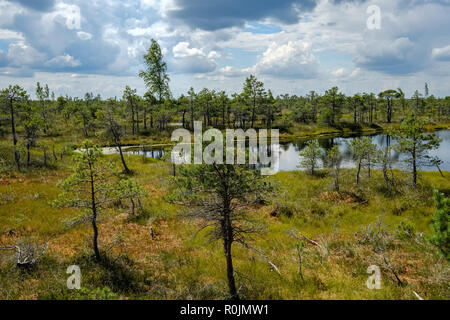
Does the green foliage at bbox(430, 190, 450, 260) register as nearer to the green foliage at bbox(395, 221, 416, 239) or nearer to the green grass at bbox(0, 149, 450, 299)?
the green foliage at bbox(395, 221, 416, 239)

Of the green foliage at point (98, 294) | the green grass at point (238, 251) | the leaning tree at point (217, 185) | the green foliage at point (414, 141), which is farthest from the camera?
the green foliage at point (414, 141)

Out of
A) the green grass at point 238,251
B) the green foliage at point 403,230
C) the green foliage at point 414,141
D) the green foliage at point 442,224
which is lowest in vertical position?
the green grass at point 238,251

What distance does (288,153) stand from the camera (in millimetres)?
56656

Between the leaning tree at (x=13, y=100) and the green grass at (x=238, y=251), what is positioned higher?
the leaning tree at (x=13, y=100)

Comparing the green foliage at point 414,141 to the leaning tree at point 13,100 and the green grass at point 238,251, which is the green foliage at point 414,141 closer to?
the green grass at point 238,251

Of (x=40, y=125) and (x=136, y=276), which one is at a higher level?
(x=40, y=125)

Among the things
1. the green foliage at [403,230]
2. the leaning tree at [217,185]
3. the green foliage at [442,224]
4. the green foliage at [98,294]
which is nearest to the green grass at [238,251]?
the green foliage at [98,294]

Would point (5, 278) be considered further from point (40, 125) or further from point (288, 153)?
point (288, 153)

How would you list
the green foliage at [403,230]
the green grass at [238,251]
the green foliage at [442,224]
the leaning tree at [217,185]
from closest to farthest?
the green foliage at [442,224], the leaning tree at [217,185], the green grass at [238,251], the green foliage at [403,230]

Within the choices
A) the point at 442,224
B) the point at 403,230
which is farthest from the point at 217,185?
the point at 403,230

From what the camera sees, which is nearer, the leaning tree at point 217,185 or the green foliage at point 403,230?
the leaning tree at point 217,185

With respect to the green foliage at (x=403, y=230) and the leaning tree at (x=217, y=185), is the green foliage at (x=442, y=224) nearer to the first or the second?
the green foliage at (x=403, y=230)
